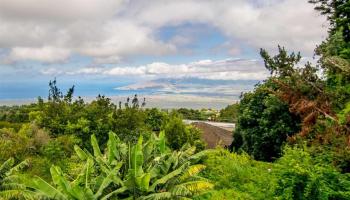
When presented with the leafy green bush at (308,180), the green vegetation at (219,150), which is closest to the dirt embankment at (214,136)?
the green vegetation at (219,150)

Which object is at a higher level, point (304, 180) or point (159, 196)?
point (304, 180)

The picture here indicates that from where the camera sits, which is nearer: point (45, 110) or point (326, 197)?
point (326, 197)

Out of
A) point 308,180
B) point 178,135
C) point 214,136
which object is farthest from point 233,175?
point 214,136

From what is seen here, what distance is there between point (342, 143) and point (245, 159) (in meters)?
11.9

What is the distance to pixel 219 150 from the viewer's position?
25.1 metres

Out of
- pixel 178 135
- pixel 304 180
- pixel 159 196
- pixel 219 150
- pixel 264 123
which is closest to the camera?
pixel 304 180

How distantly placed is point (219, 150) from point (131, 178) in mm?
11080

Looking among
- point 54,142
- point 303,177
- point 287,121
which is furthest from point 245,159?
point 54,142

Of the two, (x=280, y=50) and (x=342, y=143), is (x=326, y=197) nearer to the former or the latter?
(x=342, y=143)

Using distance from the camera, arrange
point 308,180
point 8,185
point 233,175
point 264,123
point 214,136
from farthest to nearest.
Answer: point 214,136, point 264,123, point 233,175, point 8,185, point 308,180

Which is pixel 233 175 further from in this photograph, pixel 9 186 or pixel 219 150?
pixel 9 186

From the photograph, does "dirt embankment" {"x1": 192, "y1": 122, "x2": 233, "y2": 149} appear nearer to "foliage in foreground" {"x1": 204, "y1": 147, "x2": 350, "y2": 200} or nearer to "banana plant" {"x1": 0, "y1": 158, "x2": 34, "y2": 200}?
"banana plant" {"x1": 0, "y1": 158, "x2": 34, "y2": 200}

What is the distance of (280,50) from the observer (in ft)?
108

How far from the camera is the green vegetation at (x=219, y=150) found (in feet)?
42.0
